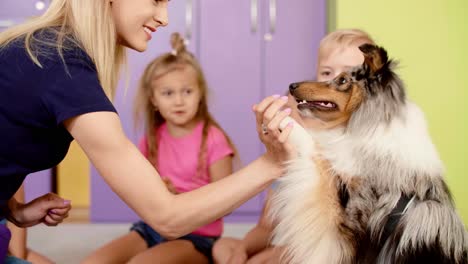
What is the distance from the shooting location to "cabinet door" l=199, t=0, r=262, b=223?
303cm

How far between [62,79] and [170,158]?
3.54 ft

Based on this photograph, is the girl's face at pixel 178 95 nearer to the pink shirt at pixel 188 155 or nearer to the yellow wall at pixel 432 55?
the pink shirt at pixel 188 155

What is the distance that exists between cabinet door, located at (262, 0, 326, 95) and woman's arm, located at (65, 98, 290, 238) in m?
1.99

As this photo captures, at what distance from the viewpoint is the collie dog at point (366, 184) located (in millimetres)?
1043

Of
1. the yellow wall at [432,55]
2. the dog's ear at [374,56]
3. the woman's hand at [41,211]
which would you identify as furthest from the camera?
the yellow wall at [432,55]

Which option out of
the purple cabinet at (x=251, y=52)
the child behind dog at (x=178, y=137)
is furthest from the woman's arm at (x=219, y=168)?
the purple cabinet at (x=251, y=52)

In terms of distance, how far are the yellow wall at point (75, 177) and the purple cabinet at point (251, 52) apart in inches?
41.2

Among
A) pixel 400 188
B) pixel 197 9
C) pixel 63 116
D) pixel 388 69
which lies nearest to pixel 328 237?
pixel 400 188

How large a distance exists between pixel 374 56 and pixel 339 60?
1.59 feet

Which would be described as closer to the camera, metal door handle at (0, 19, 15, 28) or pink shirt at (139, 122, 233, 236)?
pink shirt at (139, 122, 233, 236)

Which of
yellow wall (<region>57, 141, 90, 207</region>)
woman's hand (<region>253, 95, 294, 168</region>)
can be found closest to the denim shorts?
woman's hand (<region>253, 95, 294, 168</region>)

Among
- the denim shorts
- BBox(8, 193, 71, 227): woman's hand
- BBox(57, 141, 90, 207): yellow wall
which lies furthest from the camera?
BBox(57, 141, 90, 207): yellow wall

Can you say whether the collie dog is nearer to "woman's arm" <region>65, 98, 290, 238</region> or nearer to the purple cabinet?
"woman's arm" <region>65, 98, 290, 238</region>

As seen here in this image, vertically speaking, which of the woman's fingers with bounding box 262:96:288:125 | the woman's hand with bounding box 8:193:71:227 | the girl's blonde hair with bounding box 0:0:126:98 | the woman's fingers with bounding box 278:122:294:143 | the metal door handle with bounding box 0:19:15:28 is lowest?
the woman's hand with bounding box 8:193:71:227
